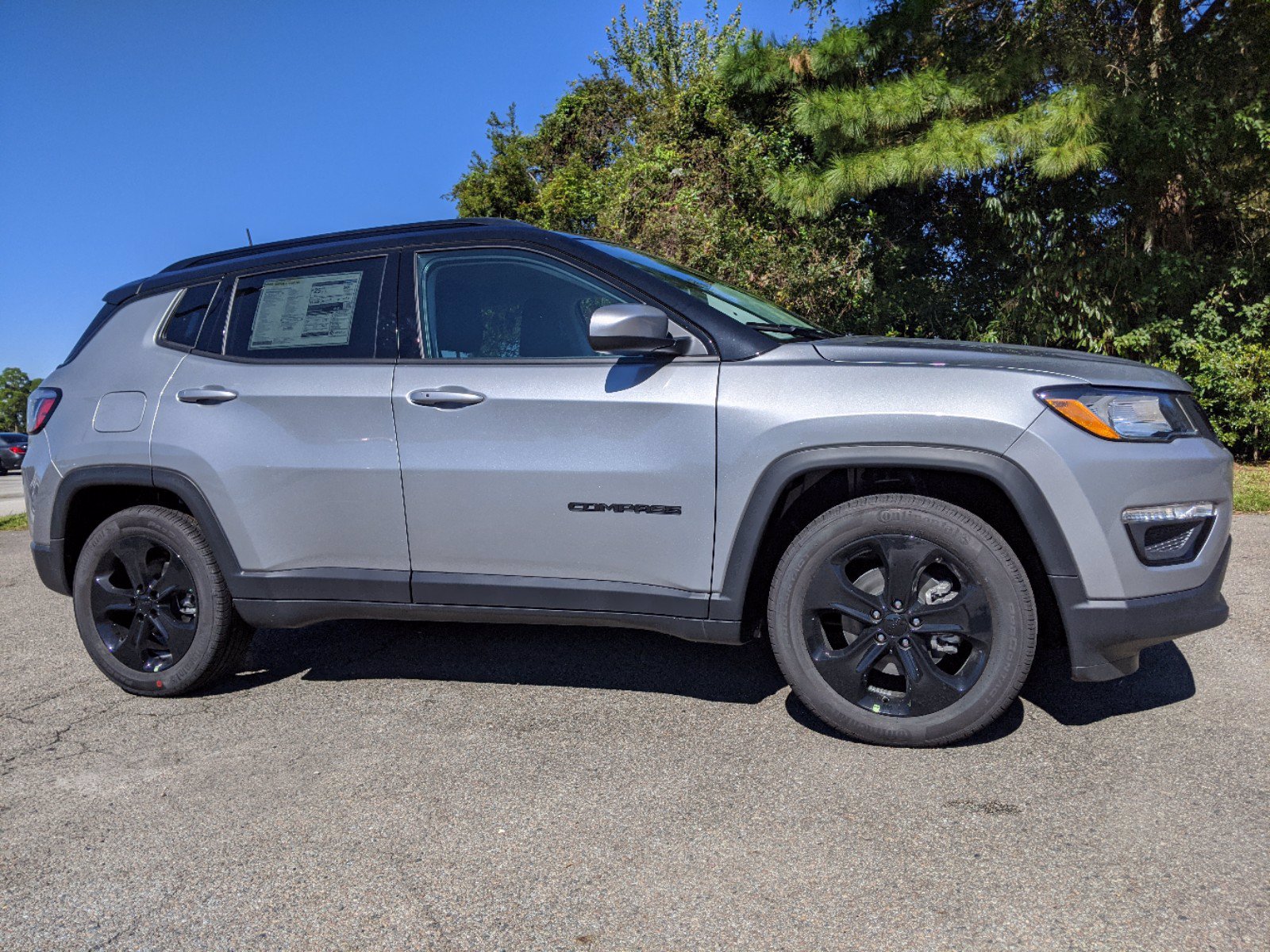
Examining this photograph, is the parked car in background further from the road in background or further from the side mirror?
the side mirror

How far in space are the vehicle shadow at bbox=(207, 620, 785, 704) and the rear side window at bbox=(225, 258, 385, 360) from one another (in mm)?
1398

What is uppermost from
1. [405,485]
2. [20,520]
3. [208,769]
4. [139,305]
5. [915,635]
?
[139,305]

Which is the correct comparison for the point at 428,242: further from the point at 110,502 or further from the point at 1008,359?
the point at 1008,359

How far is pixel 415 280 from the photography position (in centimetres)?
379

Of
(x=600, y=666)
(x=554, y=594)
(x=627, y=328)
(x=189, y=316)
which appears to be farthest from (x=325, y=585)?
(x=627, y=328)

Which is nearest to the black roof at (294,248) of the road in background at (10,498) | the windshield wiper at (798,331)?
the windshield wiper at (798,331)

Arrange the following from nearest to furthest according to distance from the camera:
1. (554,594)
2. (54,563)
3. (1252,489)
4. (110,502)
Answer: (554,594) → (54,563) → (110,502) → (1252,489)

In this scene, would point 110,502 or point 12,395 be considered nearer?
point 110,502

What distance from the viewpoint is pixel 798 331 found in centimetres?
385

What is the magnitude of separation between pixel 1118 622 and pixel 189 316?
364 centimetres

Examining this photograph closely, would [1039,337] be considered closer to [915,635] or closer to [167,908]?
[915,635]

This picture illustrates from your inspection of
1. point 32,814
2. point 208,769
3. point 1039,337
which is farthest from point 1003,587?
point 1039,337

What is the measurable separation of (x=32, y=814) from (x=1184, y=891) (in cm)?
316

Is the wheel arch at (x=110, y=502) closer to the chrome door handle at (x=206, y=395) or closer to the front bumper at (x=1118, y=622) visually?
the chrome door handle at (x=206, y=395)
